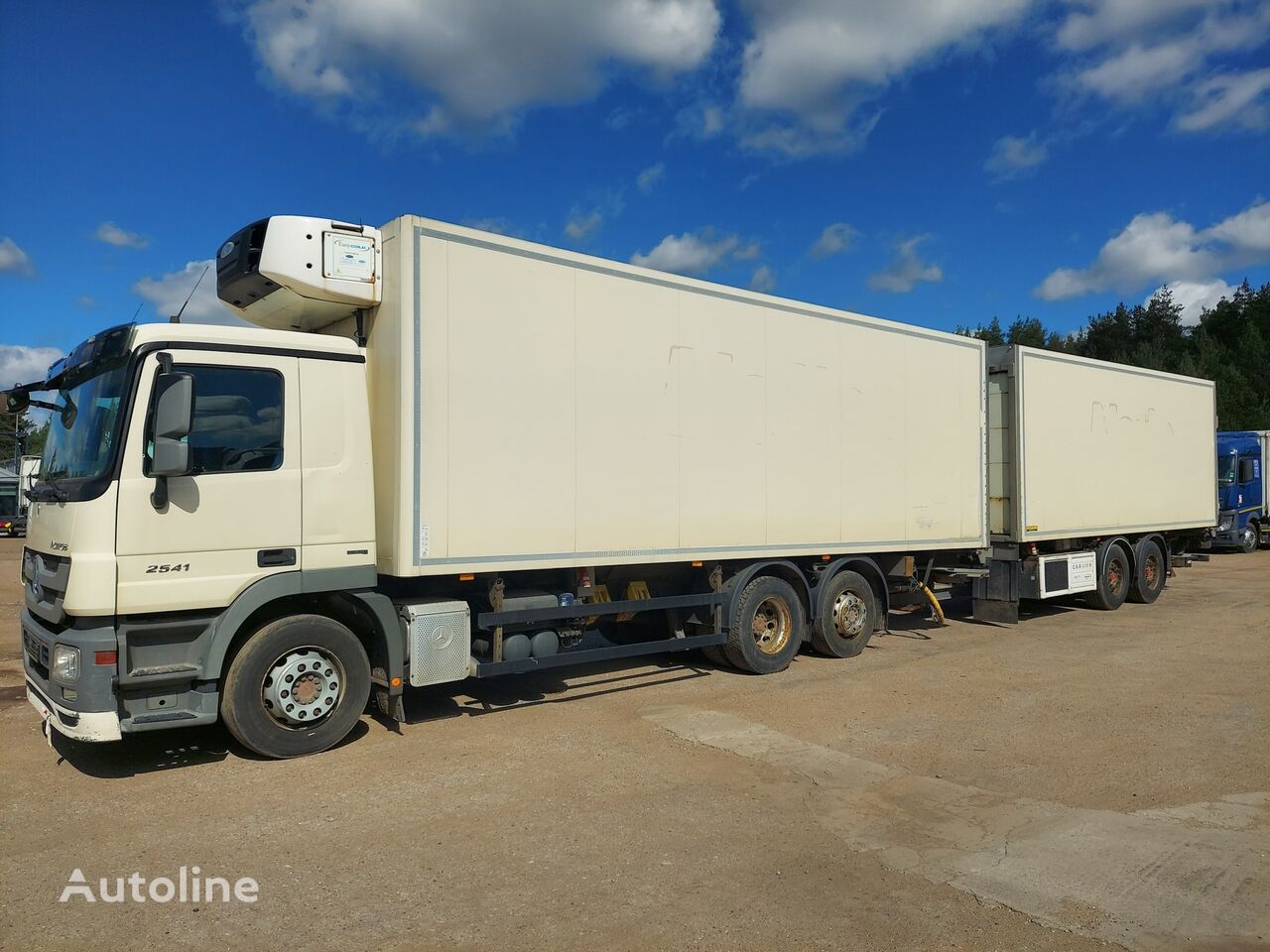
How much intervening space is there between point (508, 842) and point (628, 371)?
4223 mm

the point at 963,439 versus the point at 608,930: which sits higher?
the point at 963,439

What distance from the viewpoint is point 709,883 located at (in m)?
4.23

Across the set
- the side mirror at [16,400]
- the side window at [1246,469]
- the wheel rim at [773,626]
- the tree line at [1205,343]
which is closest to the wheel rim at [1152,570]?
the wheel rim at [773,626]

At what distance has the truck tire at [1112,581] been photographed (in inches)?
544

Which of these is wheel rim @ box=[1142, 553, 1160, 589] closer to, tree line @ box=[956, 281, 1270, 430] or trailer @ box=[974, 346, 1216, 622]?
trailer @ box=[974, 346, 1216, 622]

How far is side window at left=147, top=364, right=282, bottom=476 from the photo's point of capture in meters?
5.86

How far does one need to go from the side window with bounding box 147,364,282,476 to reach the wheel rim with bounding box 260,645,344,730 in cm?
133

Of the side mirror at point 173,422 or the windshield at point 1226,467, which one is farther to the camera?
the windshield at point 1226,467

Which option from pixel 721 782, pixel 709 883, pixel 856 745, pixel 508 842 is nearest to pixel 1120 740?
pixel 856 745

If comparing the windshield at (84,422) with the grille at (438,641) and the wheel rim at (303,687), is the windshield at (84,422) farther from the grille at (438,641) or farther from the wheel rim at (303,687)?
the grille at (438,641)

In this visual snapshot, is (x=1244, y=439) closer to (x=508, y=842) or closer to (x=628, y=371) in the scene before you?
(x=628, y=371)

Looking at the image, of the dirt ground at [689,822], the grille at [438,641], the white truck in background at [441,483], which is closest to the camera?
the dirt ground at [689,822]

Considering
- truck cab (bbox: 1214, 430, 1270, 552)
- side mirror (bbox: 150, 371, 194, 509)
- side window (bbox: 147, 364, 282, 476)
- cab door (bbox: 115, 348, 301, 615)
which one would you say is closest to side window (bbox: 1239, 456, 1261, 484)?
truck cab (bbox: 1214, 430, 1270, 552)

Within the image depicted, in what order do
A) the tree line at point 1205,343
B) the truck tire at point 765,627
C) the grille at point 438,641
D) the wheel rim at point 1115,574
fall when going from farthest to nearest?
the tree line at point 1205,343, the wheel rim at point 1115,574, the truck tire at point 765,627, the grille at point 438,641
